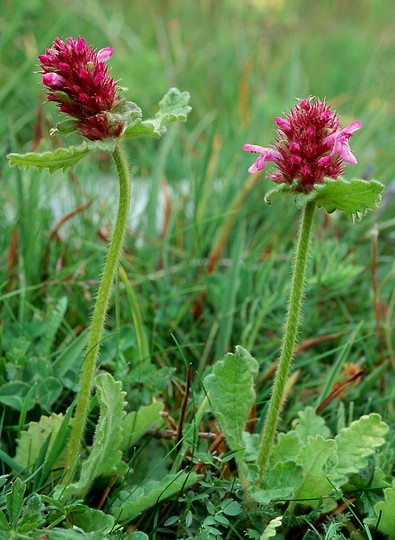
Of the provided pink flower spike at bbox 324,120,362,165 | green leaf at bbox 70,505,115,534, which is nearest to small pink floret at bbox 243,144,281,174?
pink flower spike at bbox 324,120,362,165

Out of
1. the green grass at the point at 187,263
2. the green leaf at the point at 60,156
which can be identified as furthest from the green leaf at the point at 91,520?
the green leaf at the point at 60,156

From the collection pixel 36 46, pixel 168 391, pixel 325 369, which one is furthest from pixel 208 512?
pixel 36 46

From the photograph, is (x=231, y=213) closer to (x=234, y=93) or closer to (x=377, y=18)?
(x=234, y=93)

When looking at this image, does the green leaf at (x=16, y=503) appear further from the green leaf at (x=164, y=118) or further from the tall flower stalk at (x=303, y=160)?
the green leaf at (x=164, y=118)

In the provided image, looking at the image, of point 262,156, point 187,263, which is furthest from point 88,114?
point 187,263

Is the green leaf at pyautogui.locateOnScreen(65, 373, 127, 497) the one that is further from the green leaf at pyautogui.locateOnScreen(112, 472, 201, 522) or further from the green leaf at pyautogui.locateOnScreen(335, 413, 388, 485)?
the green leaf at pyautogui.locateOnScreen(335, 413, 388, 485)

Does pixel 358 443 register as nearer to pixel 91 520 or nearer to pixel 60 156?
pixel 91 520
